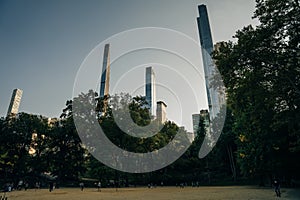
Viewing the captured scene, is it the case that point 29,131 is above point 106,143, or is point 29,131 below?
above

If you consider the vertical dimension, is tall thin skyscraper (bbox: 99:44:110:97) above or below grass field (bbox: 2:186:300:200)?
above

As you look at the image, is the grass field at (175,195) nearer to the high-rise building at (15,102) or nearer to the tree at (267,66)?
the tree at (267,66)

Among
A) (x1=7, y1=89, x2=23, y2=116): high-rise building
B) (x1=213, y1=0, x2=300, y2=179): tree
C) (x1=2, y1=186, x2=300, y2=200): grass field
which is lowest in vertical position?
(x1=2, y1=186, x2=300, y2=200): grass field

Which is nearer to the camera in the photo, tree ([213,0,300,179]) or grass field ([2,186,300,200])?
tree ([213,0,300,179])

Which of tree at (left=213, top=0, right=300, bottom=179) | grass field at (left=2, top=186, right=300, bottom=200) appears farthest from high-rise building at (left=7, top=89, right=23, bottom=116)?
tree at (left=213, top=0, right=300, bottom=179)

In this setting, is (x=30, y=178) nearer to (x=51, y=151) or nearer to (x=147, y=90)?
(x=51, y=151)

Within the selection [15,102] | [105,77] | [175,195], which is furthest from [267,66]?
[15,102]

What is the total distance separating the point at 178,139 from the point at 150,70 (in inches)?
1290

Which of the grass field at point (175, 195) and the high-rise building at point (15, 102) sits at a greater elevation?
the high-rise building at point (15, 102)

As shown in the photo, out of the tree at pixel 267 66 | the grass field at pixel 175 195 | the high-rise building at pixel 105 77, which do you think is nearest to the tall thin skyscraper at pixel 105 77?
the high-rise building at pixel 105 77

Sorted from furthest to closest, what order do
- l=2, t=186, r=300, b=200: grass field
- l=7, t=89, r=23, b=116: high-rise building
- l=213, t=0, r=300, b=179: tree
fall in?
l=7, t=89, r=23, b=116: high-rise building
l=2, t=186, r=300, b=200: grass field
l=213, t=0, r=300, b=179: tree

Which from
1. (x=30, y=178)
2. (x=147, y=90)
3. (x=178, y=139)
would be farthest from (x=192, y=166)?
(x=147, y=90)

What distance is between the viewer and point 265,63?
1733cm

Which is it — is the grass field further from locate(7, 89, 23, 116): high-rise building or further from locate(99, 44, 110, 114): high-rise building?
locate(7, 89, 23, 116): high-rise building
